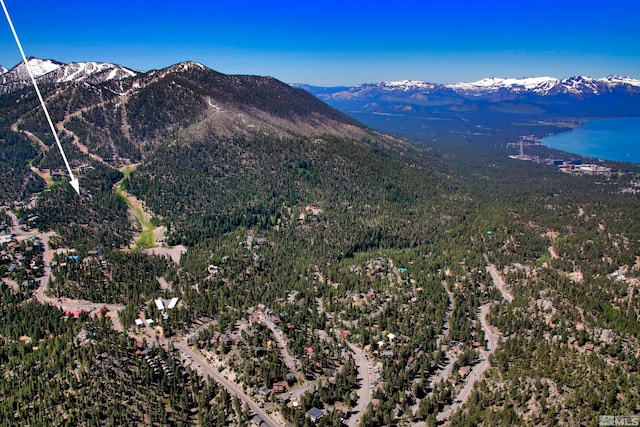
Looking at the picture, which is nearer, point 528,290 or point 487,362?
point 487,362

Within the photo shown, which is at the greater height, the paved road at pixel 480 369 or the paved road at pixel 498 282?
the paved road at pixel 498 282

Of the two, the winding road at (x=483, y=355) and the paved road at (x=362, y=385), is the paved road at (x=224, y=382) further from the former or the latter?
the winding road at (x=483, y=355)

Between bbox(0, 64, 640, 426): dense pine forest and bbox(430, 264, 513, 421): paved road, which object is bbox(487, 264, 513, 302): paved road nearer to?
bbox(430, 264, 513, 421): paved road

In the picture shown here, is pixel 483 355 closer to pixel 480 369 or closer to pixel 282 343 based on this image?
pixel 480 369

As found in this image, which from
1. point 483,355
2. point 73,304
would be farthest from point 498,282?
point 73,304

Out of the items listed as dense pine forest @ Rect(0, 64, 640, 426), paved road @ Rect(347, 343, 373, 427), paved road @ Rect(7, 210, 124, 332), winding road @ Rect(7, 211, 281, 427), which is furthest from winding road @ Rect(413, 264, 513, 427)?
paved road @ Rect(7, 210, 124, 332)

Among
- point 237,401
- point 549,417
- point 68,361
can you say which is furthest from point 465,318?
point 68,361

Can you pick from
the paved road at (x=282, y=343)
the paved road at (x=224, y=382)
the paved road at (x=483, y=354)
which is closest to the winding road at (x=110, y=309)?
the paved road at (x=224, y=382)

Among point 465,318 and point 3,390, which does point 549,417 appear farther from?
point 3,390

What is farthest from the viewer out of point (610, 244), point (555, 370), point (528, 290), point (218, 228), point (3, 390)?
point (218, 228)
